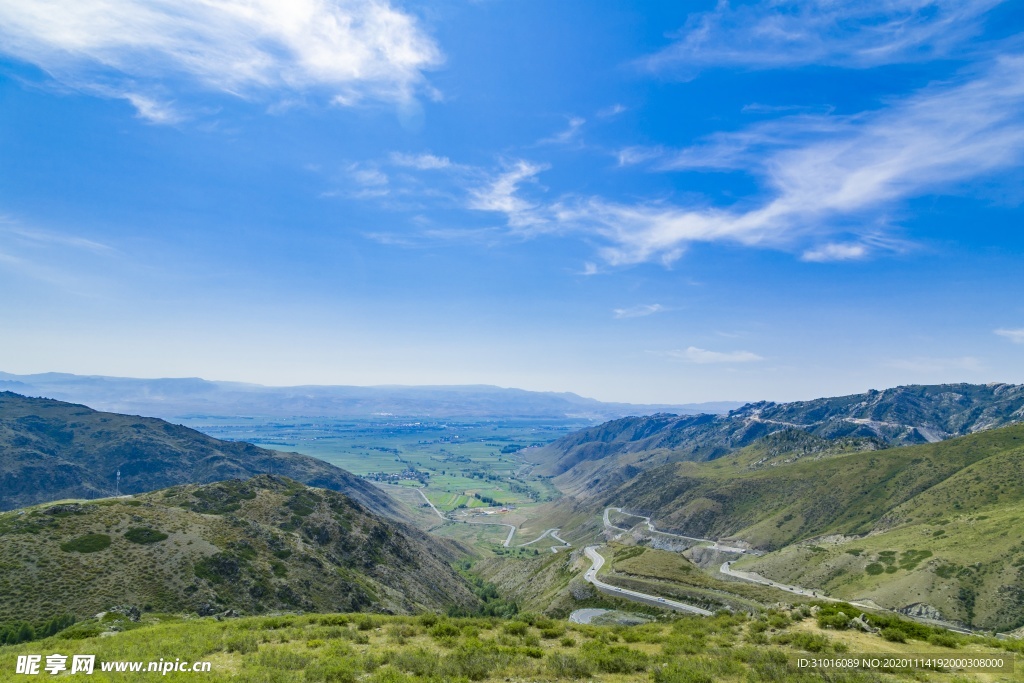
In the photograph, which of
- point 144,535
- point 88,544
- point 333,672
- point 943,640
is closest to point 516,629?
point 333,672

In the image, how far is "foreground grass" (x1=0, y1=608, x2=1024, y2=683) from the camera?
887 inches

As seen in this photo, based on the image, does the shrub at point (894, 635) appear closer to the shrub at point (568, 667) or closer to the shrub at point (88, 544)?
the shrub at point (568, 667)

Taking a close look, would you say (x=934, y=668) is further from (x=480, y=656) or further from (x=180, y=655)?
(x=180, y=655)

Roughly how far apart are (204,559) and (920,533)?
575 ft

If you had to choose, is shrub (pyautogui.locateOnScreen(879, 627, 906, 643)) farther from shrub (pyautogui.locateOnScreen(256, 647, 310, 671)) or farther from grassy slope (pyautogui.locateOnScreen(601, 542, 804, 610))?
grassy slope (pyautogui.locateOnScreen(601, 542, 804, 610))

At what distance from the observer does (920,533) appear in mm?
131750


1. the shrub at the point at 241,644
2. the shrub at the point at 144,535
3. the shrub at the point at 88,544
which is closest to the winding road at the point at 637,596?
the shrub at the point at 241,644

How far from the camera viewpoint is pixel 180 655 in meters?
25.7

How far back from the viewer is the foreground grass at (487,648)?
22531 millimetres

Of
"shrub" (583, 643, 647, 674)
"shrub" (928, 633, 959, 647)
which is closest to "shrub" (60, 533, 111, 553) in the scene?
"shrub" (583, 643, 647, 674)

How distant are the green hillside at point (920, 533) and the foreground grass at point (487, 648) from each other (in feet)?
336

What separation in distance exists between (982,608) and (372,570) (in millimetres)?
128815

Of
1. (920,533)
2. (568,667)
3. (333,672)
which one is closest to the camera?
(333,672)

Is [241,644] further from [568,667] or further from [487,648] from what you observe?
[568,667]
